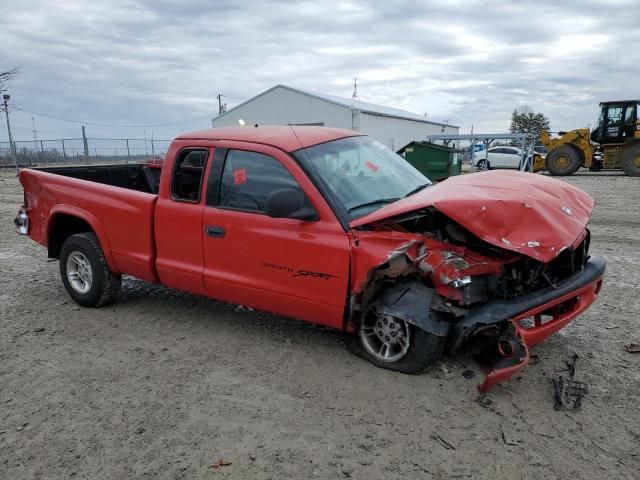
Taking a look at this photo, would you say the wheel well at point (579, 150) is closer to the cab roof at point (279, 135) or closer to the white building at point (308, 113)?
the white building at point (308, 113)

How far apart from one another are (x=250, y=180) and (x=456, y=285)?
1837 mm

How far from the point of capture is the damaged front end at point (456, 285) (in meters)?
3.25

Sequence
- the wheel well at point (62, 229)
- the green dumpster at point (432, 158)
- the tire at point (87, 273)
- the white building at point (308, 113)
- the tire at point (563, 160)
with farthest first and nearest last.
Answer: the white building at point (308, 113)
the tire at point (563, 160)
the green dumpster at point (432, 158)
the wheel well at point (62, 229)
the tire at point (87, 273)

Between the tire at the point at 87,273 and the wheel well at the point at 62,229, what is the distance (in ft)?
Result: 0.74

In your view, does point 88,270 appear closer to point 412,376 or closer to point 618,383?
point 412,376

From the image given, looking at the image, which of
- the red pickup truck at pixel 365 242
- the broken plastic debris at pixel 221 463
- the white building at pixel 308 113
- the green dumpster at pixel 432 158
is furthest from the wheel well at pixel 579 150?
the broken plastic debris at pixel 221 463

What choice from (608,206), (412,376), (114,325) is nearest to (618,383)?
(412,376)

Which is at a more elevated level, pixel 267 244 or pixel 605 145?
pixel 605 145

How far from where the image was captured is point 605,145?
72.8 feet

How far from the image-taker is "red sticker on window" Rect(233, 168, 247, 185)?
13.1ft

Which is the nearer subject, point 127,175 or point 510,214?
point 510,214

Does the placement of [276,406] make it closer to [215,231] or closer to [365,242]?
[365,242]

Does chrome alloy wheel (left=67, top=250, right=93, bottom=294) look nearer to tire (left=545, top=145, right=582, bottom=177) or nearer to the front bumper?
the front bumper

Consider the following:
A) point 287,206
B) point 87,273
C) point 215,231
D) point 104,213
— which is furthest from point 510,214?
point 87,273
